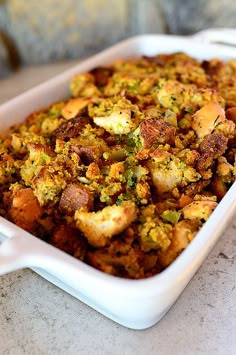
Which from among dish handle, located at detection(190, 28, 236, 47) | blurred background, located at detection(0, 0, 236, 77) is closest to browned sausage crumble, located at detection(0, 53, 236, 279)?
dish handle, located at detection(190, 28, 236, 47)

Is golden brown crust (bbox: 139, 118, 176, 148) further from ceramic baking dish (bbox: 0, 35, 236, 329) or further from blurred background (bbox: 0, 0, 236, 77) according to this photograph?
blurred background (bbox: 0, 0, 236, 77)

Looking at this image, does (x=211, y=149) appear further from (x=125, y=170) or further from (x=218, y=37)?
(x=218, y=37)

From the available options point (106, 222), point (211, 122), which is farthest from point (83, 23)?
point (106, 222)

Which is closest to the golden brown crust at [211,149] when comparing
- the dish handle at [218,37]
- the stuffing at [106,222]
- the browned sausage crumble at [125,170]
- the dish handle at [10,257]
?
the browned sausage crumble at [125,170]

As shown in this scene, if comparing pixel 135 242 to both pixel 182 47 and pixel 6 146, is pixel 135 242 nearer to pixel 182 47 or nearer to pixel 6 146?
pixel 6 146

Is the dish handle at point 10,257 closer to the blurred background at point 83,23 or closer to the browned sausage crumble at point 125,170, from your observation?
the browned sausage crumble at point 125,170

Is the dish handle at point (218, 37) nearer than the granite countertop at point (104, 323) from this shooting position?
No
